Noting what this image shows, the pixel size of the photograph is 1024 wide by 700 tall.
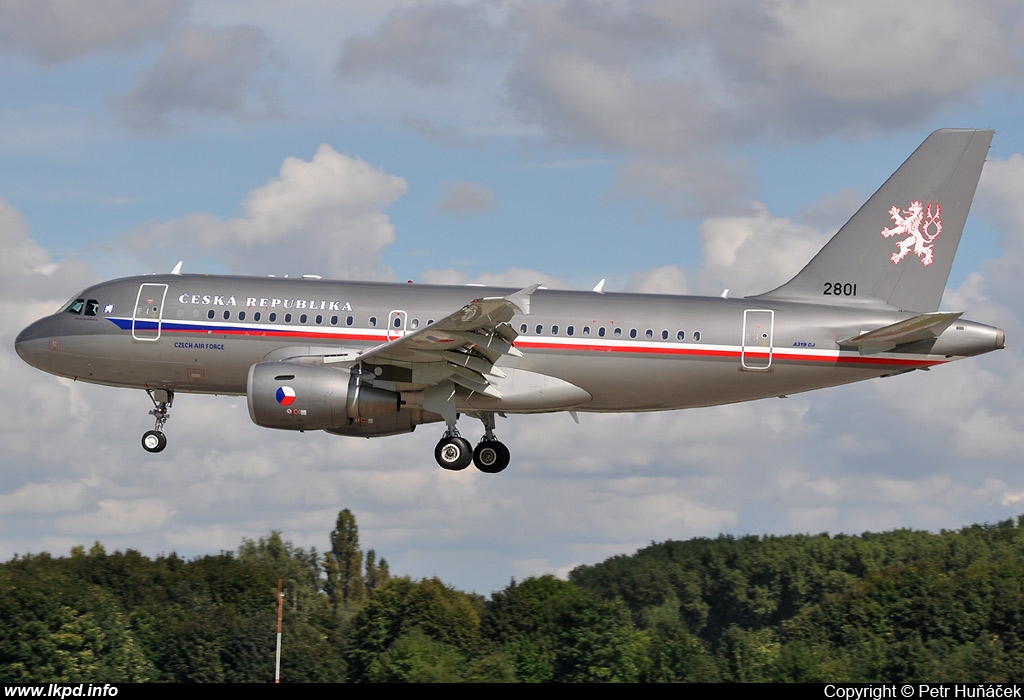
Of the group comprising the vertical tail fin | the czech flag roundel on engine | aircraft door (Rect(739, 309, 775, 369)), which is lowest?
the czech flag roundel on engine

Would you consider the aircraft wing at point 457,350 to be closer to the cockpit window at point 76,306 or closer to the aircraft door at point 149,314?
the aircraft door at point 149,314

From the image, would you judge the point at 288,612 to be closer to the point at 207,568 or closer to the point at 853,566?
the point at 207,568

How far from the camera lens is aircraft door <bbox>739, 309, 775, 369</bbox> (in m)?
42.3

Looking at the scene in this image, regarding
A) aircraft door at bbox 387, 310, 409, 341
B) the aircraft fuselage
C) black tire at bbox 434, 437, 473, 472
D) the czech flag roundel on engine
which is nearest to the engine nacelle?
the czech flag roundel on engine

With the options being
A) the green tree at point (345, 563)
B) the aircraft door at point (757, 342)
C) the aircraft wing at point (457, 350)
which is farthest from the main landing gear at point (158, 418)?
the green tree at point (345, 563)

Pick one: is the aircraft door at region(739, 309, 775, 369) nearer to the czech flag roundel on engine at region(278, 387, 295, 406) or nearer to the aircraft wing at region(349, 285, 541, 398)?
the aircraft wing at region(349, 285, 541, 398)

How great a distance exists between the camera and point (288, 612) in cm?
8044

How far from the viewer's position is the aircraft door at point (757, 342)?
42.3 meters

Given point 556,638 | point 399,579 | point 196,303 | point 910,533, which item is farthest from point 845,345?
point 910,533

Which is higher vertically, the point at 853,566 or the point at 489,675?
the point at 853,566

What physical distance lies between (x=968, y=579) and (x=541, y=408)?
4536cm

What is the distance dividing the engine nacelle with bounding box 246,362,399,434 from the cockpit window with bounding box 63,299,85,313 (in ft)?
23.8

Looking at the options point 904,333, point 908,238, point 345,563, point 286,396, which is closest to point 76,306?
point 286,396

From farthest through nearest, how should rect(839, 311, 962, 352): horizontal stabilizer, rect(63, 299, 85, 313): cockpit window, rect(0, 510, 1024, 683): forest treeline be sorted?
rect(0, 510, 1024, 683): forest treeline
rect(63, 299, 85, 313): cockpit window
rect(839, 311, 962, 352): horizontal stabilizer
